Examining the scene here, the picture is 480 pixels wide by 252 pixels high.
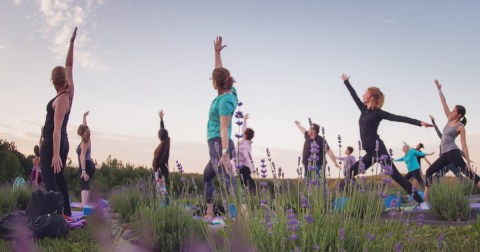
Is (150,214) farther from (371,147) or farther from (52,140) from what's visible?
(371,147)

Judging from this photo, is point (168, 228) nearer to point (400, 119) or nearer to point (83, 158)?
point (400, 119)

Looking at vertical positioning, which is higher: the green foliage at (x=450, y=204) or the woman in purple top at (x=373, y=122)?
the woman in purple top at (x=373, y=122)

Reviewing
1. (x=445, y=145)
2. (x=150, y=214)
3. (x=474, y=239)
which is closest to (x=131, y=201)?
(x=150, y=214)

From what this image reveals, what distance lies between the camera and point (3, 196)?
8.98m

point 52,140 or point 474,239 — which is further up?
point 52,140

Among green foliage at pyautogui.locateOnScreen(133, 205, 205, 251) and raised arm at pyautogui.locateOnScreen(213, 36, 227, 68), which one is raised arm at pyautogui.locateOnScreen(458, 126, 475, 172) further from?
green foliage at pyautogui.locateOnScreen(133, 205, 205, 251)

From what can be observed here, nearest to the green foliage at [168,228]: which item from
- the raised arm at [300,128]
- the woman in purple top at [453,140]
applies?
the woman in purple top at [453,140]

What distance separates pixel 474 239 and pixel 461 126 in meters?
4.32

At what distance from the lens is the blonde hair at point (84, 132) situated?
33.7ft

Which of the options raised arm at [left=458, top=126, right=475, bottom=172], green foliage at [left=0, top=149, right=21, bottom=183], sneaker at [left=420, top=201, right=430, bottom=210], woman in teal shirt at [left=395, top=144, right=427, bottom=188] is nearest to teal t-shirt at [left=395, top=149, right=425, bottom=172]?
woman in teal shirt at [left=395, top=144, right=427, bottom=188]

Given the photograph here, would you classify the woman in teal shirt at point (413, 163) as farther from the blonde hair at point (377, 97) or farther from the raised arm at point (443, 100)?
the blonde hair at point (377, 97)

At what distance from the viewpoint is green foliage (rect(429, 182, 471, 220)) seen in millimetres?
8078

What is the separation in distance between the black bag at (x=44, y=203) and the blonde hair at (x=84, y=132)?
13.5 feet

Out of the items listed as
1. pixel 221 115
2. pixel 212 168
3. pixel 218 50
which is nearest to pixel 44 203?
pixel 212 168
